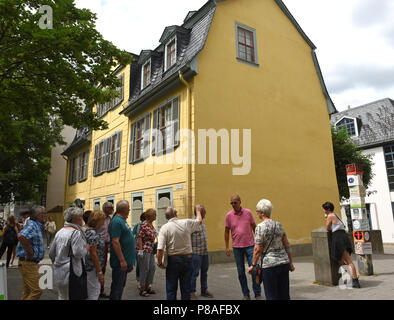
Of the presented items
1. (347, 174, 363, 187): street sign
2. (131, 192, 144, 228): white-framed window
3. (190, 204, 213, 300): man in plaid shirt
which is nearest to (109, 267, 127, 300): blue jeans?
(190, 204, 213, 300): man in plaid shirt

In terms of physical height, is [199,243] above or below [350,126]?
below

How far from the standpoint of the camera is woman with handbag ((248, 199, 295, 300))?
3771 mm

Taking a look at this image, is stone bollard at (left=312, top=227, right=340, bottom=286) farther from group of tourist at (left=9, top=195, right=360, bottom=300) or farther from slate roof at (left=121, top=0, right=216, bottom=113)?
slate roof at (left=121, top=0, right=216, bottom=113)

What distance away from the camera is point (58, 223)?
24.7 m

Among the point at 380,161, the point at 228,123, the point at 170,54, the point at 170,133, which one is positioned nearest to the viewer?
the point at 228,123

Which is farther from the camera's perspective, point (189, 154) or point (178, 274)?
point (189, 154)

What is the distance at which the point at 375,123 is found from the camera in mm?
24266

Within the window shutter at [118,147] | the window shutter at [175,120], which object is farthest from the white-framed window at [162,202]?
the window shutter at [118,147]

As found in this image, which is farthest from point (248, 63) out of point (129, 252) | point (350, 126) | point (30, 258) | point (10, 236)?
point (350, 126)

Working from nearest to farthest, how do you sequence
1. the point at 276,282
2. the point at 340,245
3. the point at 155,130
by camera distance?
the point at 276,282 → the point at 340,245 → the point at 155,130

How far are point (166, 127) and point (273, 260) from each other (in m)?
9.08

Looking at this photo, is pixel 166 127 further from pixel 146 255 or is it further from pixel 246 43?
pixel 146 255
